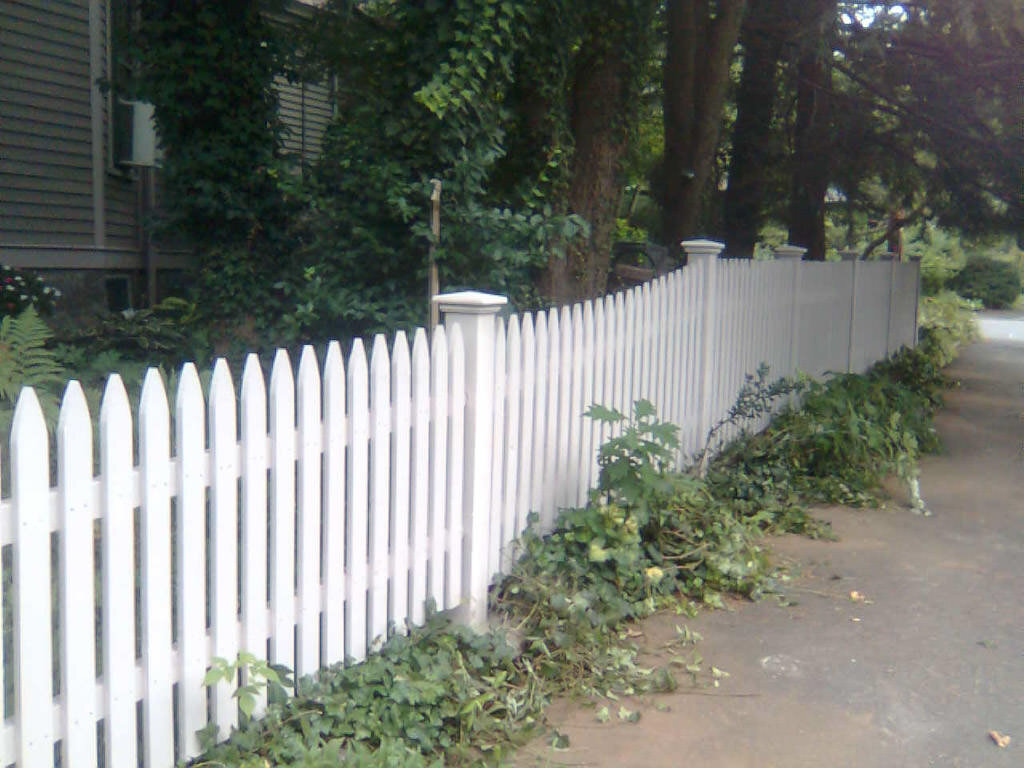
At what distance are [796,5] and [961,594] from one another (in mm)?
7936

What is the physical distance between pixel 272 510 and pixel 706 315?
450 centimetres

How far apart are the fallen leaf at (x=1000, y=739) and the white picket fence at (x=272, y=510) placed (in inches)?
80.2

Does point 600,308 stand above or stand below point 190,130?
below

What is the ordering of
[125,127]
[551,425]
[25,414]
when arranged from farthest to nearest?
[125,127], [551,425], [25,414]

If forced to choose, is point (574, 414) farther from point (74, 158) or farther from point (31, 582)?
point (74, 158)

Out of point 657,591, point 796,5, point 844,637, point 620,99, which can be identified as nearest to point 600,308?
point 657,591

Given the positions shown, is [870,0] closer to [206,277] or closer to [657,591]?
[206,277]

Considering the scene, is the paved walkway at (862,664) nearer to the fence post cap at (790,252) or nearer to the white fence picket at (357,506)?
the white fence picket at (357,506)

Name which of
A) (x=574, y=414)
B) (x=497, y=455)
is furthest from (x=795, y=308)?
(x=497, y=455)

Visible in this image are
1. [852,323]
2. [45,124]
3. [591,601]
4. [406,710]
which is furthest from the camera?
[852,323]

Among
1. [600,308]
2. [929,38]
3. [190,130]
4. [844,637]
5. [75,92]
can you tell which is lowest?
[844,637]

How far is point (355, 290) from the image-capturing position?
7.14 meters

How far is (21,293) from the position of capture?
28.3ft

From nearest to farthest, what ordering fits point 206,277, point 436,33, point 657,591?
point 657,591 → point 436,33 → point 206,277
